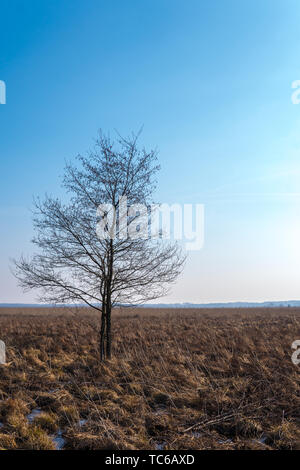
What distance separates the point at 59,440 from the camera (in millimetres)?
4820

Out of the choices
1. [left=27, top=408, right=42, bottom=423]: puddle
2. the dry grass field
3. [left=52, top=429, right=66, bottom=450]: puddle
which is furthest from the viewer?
[left=27, top=408, right=42, bottom=423]: puddle

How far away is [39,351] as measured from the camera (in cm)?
1080

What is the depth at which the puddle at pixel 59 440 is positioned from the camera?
463cm

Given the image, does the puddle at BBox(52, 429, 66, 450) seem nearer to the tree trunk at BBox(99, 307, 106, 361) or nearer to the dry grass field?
the dry grass field

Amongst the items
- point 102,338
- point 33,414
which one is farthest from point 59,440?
point 102,338

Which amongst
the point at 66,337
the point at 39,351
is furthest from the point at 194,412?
the point at 66,337

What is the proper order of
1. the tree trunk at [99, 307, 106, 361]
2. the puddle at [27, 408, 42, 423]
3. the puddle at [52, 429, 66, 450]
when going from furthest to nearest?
the tree trunk at [99, 307, 106, 361]
the puddle at [27, 408, 42, 423]
the puddle at [52, 429, 66, 450]

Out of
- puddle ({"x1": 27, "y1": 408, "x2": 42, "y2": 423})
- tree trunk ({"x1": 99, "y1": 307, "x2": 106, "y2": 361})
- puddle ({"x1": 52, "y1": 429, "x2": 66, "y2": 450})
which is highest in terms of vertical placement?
tree trunk ({"x1": 99, "y1": 307, "x2": 106, "y2": 361})

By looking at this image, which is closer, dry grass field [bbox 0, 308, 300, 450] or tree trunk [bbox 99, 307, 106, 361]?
dry grass field [bbox 0, 308, 300, 450]

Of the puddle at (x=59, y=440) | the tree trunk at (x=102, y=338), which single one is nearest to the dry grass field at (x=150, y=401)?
the puddle at (x=59, y=440)

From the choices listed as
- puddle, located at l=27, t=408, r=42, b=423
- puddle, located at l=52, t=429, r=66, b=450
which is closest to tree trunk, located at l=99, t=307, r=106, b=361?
puddle, located at l=27, t=408, r=42, b=423

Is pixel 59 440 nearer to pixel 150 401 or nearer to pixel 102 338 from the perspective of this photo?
pixel 150 401

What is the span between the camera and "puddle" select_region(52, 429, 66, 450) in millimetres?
4632

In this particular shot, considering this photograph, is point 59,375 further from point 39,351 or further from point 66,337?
point 66,337
